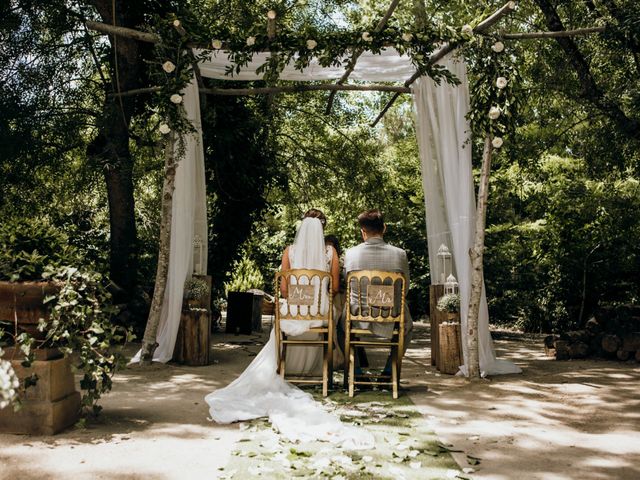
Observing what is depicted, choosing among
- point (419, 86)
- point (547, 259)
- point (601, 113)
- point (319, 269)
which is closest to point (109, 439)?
point (319, 269)

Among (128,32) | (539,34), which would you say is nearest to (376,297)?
(539,34)

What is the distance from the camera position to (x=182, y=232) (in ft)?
26.3

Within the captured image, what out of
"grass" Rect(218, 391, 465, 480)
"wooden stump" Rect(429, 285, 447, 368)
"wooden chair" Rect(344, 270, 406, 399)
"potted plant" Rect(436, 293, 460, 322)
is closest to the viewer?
→ "grass" Rect(218, 391, 465, 480)

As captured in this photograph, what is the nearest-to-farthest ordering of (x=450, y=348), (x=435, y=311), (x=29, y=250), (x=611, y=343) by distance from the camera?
(x=29, y=250)
(x=450, y=348)
(x=435, y=311)
(x=611, y=343)

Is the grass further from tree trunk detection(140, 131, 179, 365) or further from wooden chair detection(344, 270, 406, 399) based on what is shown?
tree trunk detection(140, 131, 179, 365)

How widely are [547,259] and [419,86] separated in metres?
4.36

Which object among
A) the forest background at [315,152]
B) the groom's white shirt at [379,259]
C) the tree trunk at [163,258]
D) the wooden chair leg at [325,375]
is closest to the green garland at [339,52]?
the forest background at [315,152]

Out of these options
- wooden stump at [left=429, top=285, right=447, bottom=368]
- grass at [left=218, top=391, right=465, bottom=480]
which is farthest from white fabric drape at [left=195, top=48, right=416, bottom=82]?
grass at [left=218, top=391, right=465, bottom=480]

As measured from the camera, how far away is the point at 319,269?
6469 millimetres

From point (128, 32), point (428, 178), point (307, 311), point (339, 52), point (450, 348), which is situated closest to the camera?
point (307, 311)

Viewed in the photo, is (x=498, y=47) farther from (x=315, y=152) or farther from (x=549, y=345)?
(x=315, y=152)

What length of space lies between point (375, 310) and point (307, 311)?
1.96ft

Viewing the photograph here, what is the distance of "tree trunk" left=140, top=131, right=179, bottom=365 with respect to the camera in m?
7.56

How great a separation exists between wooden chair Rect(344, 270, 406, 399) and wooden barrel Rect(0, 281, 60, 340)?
2.57 m
